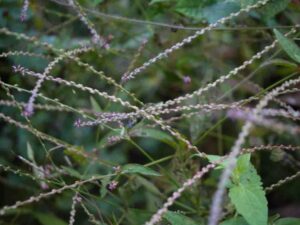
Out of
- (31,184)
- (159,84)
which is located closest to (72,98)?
(31,184)

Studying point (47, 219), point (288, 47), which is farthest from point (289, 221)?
point (47, 219)

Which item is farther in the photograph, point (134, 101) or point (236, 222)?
point (134, 101)

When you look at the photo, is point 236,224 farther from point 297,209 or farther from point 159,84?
point 159,84

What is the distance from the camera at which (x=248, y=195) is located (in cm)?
86

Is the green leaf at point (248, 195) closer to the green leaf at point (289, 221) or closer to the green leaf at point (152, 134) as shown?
the green leaf at point (289, 221)

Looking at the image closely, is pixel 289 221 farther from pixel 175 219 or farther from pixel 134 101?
pixel 134 101

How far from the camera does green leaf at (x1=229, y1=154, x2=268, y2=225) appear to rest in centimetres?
83

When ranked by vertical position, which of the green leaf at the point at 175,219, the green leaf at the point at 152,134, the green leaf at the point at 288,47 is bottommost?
the green leaf at the point at 175,219

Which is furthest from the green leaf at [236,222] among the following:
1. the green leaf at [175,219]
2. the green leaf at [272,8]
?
the green leaf at [272,8]

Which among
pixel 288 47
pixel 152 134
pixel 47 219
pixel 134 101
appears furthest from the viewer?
pixel 134 101

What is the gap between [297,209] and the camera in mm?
1626

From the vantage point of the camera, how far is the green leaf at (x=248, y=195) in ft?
2.72

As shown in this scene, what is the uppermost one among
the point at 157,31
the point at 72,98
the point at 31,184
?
the point at 157,31

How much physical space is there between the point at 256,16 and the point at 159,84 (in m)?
A: 0.80
